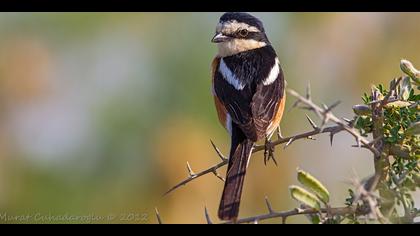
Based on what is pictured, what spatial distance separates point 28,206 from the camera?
7.15 meters

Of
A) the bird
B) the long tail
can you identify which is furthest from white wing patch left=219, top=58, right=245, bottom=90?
the long tail

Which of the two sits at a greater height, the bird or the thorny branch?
the thorny branch

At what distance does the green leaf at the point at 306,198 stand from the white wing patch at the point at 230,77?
2553 millimetres

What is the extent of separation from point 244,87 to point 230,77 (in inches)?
9.5

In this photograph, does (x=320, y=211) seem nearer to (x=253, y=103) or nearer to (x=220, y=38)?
(x=253, y=103)

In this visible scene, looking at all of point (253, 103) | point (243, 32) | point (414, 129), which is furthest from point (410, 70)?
point (243, 32)

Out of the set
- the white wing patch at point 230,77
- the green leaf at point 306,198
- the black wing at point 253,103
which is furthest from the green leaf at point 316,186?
the white wing patch at point 230,77

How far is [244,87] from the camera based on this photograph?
5504mm

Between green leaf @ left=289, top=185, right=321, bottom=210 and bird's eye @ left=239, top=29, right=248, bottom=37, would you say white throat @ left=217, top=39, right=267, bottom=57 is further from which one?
green leaf @ left=289, top=185, right=321, bottom=210

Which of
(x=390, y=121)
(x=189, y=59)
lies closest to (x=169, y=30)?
(x=189, y=59)

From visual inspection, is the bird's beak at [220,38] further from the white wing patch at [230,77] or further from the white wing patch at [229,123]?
the white wing patch at [229,123]

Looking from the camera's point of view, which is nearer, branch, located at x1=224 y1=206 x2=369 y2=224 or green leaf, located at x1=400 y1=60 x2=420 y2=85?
branch, located at x1=224 y1=206 x2=369 y2=224

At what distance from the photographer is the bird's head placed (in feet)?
20.0

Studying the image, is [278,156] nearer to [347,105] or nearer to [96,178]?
[347,105]
